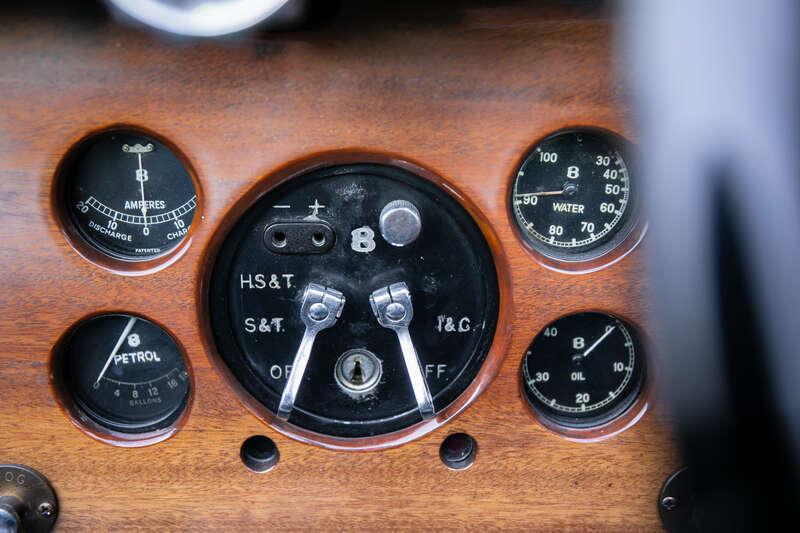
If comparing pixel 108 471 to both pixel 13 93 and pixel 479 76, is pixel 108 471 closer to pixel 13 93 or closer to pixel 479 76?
pixel 13 93

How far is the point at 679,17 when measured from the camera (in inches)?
23.5

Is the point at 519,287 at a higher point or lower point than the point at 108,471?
higher

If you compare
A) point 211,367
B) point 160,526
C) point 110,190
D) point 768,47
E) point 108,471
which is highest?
point 768,47

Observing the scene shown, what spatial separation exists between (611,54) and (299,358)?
24.1 inches

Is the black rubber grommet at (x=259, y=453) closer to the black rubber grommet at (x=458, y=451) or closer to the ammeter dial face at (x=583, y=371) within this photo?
the black rubber grommet at (x=458, y=451)

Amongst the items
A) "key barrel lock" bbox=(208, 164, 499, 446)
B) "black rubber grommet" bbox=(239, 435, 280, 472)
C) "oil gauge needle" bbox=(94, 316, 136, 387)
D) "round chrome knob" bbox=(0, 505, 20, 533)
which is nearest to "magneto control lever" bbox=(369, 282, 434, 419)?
"key barrel lock" bbox=(208, 164, 499, 446)

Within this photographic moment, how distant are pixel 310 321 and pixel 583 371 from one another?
46 centimetres

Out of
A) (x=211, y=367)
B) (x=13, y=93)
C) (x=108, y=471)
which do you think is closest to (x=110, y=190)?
(x=13, y=93)

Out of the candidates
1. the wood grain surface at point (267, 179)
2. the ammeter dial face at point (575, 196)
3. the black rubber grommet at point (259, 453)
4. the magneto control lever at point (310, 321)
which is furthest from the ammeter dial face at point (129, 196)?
the ammeter dial face at point (575, 196)

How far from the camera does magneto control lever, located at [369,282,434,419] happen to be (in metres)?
1.17

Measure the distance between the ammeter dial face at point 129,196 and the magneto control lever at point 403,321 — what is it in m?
0.31

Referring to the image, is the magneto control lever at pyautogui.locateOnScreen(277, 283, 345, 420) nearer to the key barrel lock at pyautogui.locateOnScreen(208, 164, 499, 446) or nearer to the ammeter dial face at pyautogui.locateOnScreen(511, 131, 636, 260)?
the key barrel lock at pyautogui.locateOnScreen(208, 164, 499, 446)

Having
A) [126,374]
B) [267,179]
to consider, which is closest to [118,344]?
[126,374]

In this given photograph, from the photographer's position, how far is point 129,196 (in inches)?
46.8
